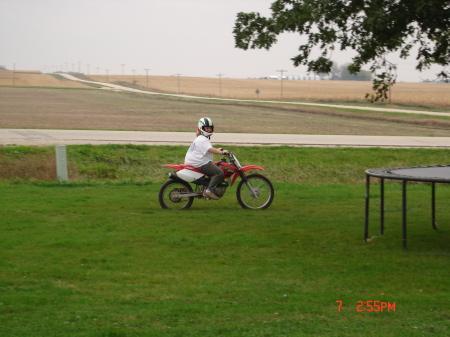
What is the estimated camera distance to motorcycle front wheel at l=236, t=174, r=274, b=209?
1194 centimetres

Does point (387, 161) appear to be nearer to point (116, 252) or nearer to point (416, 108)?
point (116, 252)

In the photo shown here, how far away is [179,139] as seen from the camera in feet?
85.7

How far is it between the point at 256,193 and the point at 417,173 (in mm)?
3954

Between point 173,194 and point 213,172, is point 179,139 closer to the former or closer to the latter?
point 173,194

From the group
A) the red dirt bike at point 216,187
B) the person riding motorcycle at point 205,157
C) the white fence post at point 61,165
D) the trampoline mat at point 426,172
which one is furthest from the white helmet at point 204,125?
the white fence post at point 61,165

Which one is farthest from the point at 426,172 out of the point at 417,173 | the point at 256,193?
the point at 256,193

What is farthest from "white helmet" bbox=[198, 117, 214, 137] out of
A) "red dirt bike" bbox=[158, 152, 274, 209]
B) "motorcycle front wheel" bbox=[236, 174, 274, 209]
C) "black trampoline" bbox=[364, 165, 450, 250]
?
"black trampoline" bbox=[364, 165, 450, 250]

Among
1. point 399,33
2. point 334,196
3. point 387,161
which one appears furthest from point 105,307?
point 387,161

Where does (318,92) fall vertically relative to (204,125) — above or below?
above

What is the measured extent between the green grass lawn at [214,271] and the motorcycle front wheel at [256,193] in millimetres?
334

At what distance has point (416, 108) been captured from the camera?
194 ft

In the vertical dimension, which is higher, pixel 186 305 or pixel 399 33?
pixel 399 33

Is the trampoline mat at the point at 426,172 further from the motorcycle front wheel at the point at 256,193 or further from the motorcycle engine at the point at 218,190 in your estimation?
the motorcycle engine at the point at 218,190

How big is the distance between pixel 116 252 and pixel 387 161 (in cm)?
1649
